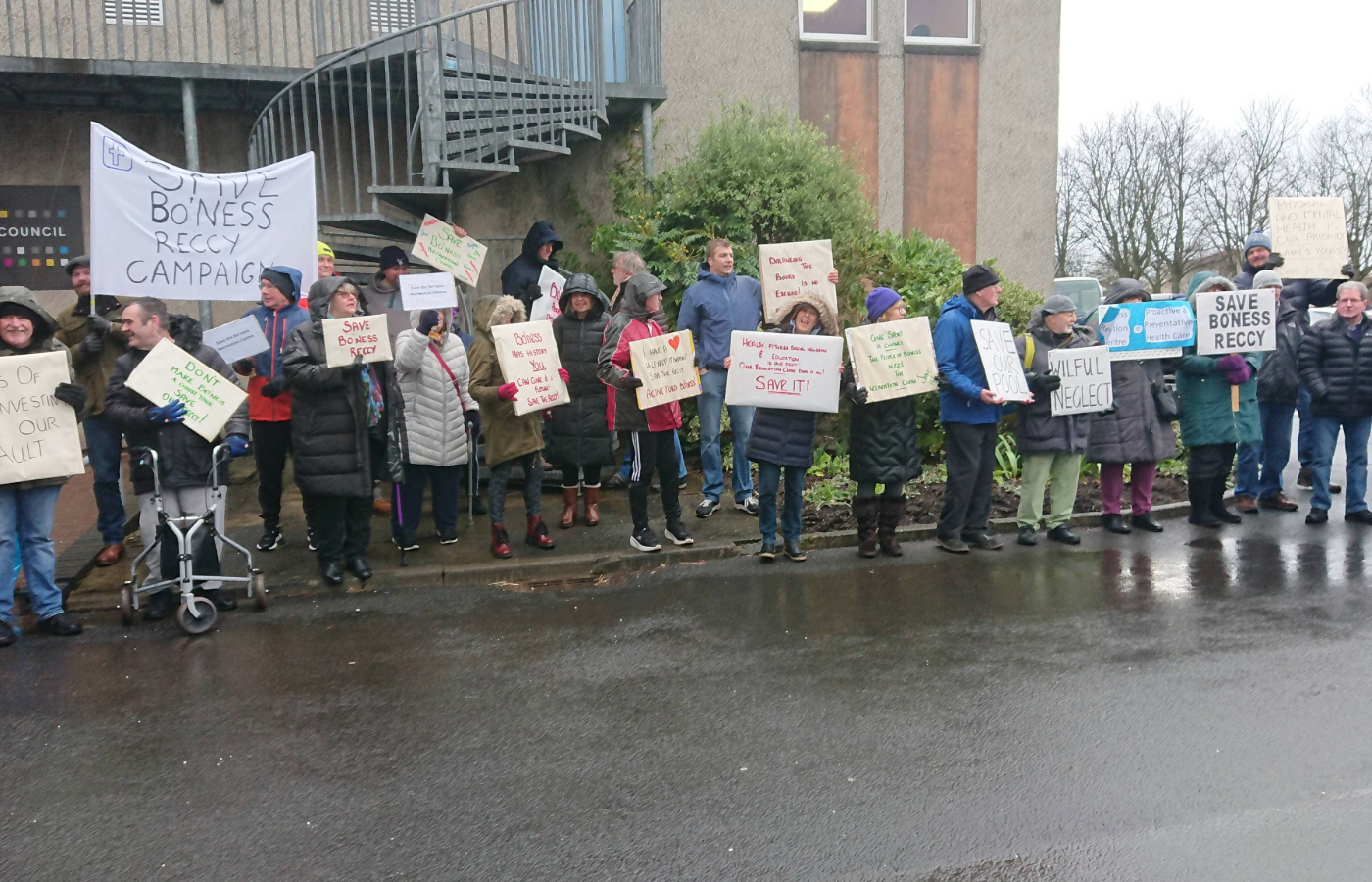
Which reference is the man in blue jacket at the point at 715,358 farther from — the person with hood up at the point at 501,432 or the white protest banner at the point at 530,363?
the person with hood up at the point at 501,432

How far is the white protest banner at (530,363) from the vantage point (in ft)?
26.2

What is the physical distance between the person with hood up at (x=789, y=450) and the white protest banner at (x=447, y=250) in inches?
137

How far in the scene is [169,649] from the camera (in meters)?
6.25

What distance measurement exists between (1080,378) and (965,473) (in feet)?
3.77

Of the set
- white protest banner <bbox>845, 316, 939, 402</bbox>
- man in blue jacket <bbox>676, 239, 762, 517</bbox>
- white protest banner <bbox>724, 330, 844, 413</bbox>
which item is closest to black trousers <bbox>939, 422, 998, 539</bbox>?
white protest banner <bbox>845, 316, 939, 402</bbox>

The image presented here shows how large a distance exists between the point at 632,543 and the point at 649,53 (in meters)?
6.86

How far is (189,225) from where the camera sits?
7.65m

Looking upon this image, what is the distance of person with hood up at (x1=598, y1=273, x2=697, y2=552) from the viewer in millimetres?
8172

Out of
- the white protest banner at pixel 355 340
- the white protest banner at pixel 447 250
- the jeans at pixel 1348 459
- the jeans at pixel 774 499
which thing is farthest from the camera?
the white protest banner at pixel 447 250

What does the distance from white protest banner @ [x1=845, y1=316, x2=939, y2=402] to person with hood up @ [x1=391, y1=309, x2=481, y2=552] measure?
2797 mm

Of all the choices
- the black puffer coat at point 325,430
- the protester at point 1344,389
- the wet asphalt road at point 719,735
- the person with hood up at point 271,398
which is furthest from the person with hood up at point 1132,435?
the person with hood up at point 271,398

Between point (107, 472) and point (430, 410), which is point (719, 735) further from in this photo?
point (107, 472)

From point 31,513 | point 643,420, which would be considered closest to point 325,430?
point 31,513

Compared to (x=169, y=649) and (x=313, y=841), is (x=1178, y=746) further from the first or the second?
(x=169, y=649)
